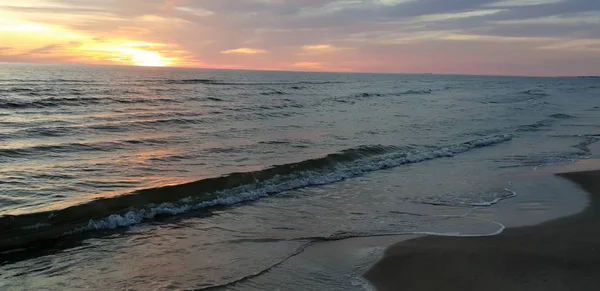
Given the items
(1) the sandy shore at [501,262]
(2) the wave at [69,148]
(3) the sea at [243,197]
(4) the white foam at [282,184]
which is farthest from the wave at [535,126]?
(2) the wave at [69,148]

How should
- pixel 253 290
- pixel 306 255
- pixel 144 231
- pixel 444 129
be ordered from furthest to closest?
pixel 444 129 < pixel 144 231 < pixel 306 255 < pixel 253 290

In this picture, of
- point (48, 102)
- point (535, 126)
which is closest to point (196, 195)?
point (535, 126)

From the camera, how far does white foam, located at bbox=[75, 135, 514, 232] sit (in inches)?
352

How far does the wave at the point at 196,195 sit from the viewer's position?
27.3ft

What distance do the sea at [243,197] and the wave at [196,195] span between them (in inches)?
1.6

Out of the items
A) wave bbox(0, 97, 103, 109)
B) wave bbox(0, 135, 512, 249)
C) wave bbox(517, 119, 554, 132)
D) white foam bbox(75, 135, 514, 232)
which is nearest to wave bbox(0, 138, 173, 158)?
wave bbox(0, 135, 512, 249)

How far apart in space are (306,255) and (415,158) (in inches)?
392

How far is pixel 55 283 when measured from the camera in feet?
19.3

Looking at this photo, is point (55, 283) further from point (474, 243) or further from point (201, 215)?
point (474, 243)

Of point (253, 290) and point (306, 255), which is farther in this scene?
point (306, 255)

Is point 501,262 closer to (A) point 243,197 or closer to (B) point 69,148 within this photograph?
(A) point 243,197

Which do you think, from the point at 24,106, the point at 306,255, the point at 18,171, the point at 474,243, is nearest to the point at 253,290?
the point at 306,255

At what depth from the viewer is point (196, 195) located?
10.6m

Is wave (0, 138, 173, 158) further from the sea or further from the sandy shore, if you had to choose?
the sandy shore
